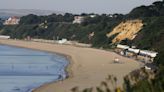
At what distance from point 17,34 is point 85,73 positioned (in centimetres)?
8535

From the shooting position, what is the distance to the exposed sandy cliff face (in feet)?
258

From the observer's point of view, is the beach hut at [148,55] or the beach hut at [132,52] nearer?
the beach hut at [148,55]

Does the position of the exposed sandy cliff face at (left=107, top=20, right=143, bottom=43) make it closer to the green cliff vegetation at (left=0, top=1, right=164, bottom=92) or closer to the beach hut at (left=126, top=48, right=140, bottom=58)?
the green cliff vegetation at (left=0, top=1, right=164, bottom=92)

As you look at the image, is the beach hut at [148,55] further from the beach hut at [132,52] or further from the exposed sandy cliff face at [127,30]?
the exposed sandy cliff face at [127,30]

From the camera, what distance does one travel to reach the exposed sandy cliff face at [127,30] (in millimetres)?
78725

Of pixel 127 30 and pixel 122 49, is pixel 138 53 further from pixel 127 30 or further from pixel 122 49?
pixel 127 30

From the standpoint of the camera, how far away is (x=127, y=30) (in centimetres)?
8050

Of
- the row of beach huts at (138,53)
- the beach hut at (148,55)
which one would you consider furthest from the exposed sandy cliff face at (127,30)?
the beach hut at (148,55)

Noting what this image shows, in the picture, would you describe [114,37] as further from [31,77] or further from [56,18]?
[56,18]

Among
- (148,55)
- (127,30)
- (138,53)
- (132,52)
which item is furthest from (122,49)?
(148,55)

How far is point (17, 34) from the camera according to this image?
128m

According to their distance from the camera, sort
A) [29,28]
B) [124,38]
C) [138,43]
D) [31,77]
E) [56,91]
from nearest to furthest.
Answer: [56,91] → [31,77] → [138,43] → [124,38] → [29,28]

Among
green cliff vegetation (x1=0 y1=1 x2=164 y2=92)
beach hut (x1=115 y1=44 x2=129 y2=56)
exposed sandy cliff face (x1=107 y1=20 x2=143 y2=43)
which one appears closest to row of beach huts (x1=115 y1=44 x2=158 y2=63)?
beach hut (x1=115 y1=44 x2=129 y2=56)

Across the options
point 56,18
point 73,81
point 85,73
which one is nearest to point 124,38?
point 85,73
